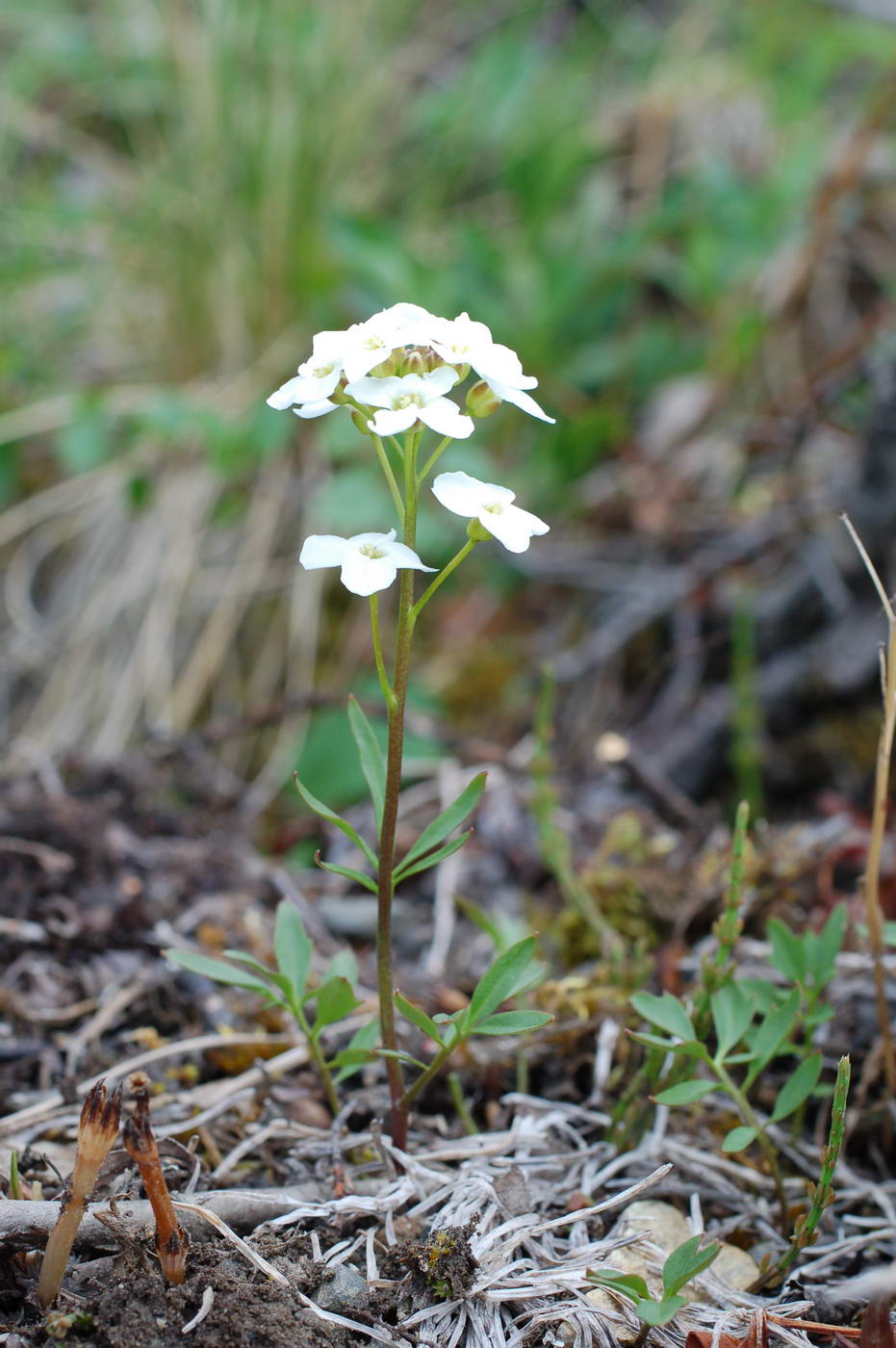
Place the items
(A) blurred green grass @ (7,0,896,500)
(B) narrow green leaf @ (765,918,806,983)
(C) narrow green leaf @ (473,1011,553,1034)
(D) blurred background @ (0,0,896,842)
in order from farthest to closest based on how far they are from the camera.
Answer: (A) blurred green grass @ (7,0,896,500)
(D) blurred background @ (0,0,896,842)
(B) narrow green leaf @ (765,918,806,983)
(C) narrow green leaf @ (473,1011,553,1034)

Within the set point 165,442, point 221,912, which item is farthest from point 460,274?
point 221,912

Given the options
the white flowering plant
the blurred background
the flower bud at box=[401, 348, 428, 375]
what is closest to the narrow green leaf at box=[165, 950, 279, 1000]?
the white flowering plant

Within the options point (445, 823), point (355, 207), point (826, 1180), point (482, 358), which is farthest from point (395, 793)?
point (355, 207)

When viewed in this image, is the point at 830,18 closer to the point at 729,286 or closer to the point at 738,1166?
the point at 729,286

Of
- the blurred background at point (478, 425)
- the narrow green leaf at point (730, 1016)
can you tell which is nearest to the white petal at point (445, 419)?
the narrow green leaf at point (730, 1016)

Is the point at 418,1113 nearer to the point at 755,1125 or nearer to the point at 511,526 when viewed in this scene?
the point at 755,1125

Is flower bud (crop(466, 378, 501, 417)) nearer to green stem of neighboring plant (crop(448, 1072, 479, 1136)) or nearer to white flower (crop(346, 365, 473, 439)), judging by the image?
white flower (crop(346, 365, 473, 439))
